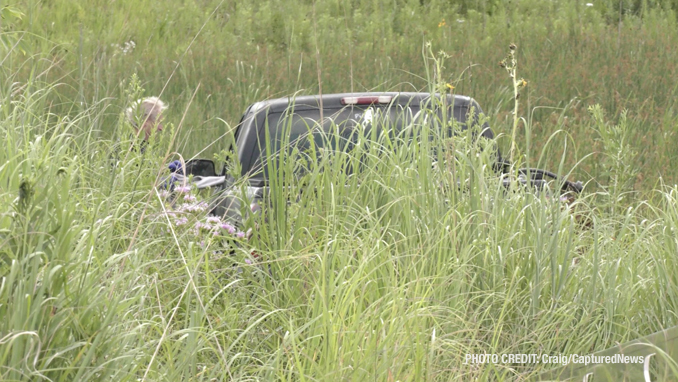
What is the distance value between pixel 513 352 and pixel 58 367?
5.14ft

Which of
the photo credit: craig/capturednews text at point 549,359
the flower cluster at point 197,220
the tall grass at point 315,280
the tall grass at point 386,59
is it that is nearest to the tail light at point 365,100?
the tall grass at point 315,280

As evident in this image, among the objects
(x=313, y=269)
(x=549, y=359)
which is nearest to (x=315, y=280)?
(x=313, y=269)

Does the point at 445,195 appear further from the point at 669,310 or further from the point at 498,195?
the point at 669,310

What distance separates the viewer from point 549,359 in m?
2.96

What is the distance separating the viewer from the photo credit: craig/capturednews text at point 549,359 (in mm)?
2654

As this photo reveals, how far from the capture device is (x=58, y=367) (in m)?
2.31

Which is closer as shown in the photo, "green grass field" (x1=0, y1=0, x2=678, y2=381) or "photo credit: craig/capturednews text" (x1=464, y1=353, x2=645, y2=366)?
"green grass field" (x1=0, y1=0, x2=678, y2=381)

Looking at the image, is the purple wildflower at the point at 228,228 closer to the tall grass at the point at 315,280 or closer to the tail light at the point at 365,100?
the tall grass at the point at 315,280

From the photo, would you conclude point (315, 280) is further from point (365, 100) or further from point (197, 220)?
point (365, 100)

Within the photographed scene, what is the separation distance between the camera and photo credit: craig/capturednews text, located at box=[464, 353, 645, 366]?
2.65m

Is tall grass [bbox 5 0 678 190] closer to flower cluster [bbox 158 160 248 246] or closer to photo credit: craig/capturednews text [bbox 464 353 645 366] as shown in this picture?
flower cluster [bbox 158 160 248 246]

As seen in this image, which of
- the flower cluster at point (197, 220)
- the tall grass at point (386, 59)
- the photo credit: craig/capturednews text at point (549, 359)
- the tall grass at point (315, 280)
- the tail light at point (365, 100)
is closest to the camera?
the tall grass at point (315, 280)

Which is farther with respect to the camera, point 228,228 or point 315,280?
point 228,228

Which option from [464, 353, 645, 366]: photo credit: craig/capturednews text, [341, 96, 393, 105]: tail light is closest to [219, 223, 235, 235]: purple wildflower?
[464, 353, 645, 366]: photo credit: craig/capturednews text
